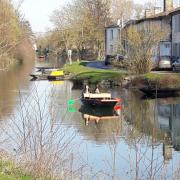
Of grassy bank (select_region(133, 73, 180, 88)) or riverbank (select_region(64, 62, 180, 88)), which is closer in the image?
grassy bank (select_region(133, 73, 180, 88))

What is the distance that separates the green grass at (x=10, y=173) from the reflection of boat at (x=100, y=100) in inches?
839

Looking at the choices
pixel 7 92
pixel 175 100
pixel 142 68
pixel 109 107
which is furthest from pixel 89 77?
pixel 109 107

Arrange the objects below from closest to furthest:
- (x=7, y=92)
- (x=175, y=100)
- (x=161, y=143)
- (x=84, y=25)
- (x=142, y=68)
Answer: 1. (x=161, y=143)
2. (x=175, y=100)
3. (x=7, y=92)
4. (x=142, y=68)
5. (x=84, y=25)

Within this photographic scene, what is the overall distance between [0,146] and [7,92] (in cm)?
2822

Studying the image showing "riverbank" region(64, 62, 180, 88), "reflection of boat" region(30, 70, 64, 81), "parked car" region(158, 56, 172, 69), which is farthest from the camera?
"reflection of boat" region(30, 70, 64, 81)

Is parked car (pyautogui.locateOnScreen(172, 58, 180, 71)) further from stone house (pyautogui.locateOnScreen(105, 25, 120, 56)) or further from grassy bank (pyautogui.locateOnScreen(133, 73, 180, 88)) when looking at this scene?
stone house (pyautogui.locateOnScreen(105, 25, 120, 56))

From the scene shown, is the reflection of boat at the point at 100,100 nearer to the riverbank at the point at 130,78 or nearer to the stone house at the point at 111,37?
the riverbank at the point at 130,78

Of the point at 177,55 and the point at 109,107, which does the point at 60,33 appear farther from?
the point at 109,107

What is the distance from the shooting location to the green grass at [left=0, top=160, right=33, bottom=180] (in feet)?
35.2

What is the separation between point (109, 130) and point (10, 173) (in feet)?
46.5

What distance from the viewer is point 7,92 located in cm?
4453

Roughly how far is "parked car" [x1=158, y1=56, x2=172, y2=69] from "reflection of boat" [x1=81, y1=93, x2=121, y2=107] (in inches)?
728

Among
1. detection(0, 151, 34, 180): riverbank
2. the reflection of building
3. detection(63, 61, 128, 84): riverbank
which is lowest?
the reflection of building

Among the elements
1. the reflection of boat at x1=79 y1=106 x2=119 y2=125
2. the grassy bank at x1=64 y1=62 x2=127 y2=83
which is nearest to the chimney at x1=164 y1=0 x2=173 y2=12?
the grassy bank at x1=64 y1=62 x2=127 y2=83
